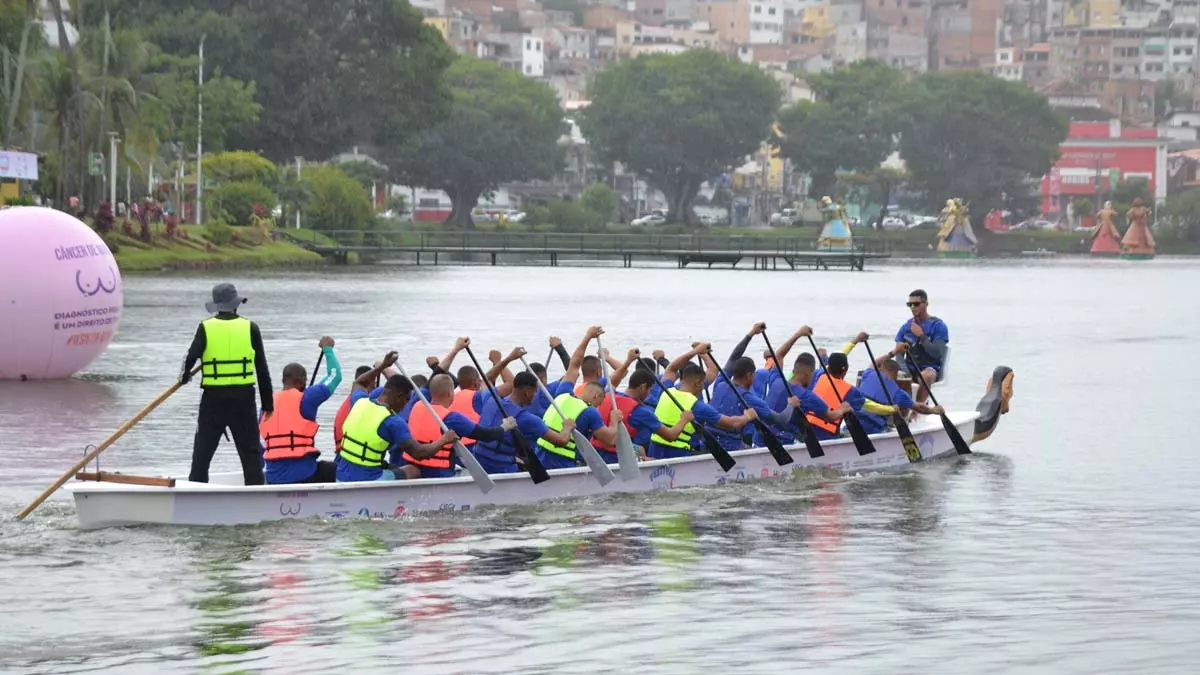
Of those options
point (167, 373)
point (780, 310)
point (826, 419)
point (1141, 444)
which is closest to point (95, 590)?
point (826, 419)

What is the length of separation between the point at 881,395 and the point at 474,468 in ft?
24.1

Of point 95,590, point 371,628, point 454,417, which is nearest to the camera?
point 371,628

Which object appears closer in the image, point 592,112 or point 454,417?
point 454,417

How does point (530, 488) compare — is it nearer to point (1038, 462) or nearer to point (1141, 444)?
point (1038, 462)

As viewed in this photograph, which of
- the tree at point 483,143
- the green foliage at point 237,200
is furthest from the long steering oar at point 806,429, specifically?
the tree at point 483,143

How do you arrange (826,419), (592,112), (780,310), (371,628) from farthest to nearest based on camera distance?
(592,112)
(780,310)
(826,419)
(371,628)

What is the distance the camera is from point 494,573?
19.4m

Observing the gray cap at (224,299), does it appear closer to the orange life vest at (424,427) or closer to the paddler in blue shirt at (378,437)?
the paddler in blue shirt at (378,437)

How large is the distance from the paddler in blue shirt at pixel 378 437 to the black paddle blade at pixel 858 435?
250 inches

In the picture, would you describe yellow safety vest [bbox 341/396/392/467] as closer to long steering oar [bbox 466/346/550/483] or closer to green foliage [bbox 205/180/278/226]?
long steering oar [bbox 466/346/550/483]

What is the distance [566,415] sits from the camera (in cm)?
2280

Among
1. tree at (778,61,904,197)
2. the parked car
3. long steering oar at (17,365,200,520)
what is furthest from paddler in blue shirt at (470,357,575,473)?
tree at (778,61,904,197)

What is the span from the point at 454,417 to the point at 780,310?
46284mm

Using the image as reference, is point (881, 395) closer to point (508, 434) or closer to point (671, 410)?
point (671, 410)
